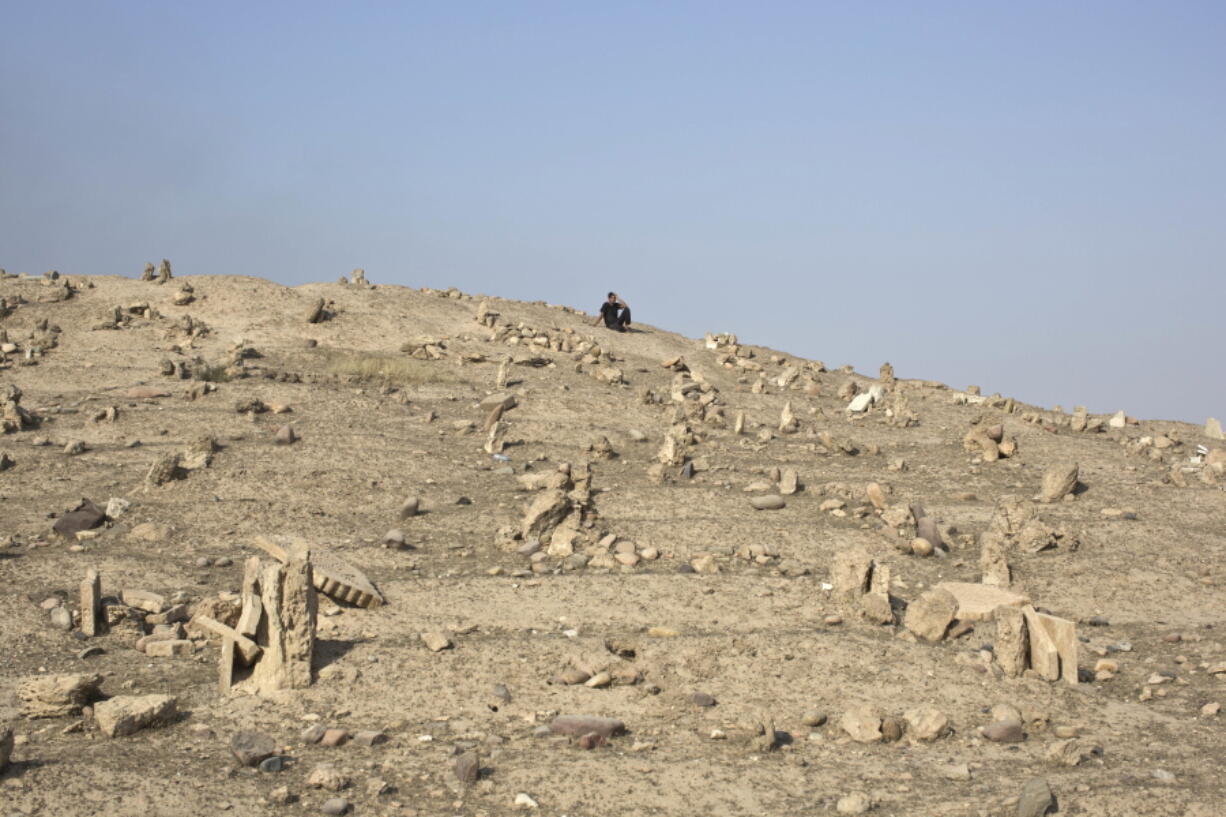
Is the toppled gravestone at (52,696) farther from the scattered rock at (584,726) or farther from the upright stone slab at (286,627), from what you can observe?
the scattered rock at (584,726)

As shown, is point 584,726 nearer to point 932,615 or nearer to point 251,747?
point 251,747

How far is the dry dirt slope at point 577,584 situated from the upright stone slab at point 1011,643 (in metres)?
0.14

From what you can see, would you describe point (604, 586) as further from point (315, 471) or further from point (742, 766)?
point (315, 471)

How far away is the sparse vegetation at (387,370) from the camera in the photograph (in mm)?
14711

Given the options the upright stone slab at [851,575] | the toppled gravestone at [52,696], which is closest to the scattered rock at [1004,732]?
Answer: the upright stone slab at [851,575]

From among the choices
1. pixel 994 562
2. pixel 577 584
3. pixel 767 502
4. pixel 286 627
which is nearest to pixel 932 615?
pixel 994 562

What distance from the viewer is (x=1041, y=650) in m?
7.06

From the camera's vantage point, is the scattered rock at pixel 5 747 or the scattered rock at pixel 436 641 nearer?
the scattered rock at pixel 5 747

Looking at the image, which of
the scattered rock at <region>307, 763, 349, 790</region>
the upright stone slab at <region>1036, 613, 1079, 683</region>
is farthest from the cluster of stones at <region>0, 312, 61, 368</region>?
the upright stone slab at <region>1036, 613, 1079, 683</region>

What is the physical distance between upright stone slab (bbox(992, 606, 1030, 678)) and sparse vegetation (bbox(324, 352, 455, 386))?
9.05 meters

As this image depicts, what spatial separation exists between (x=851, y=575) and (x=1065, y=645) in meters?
1.45

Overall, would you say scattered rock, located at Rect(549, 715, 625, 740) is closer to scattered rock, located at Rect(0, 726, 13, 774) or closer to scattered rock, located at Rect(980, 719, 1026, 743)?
scattered rock, located at Rect(980, 719, 1026, 743)

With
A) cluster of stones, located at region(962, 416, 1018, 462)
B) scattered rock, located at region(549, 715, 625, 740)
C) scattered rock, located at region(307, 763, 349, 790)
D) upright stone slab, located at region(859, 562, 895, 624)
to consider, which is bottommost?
scattered rock, located at region(307, 763, 349, 790)

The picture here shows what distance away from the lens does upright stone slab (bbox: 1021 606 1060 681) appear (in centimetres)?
701
